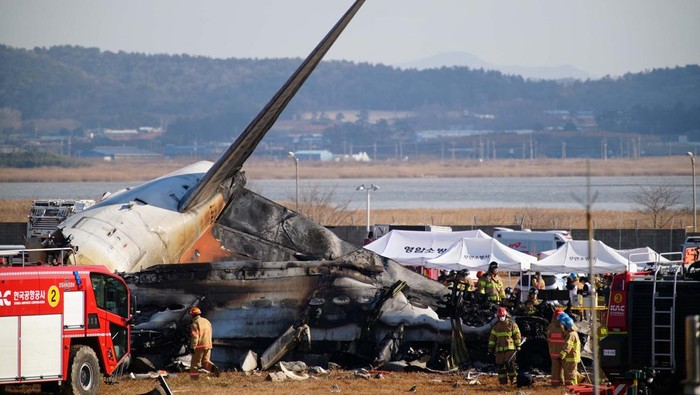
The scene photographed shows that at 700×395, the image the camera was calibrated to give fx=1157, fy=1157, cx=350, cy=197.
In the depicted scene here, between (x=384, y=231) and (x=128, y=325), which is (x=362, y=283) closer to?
(x=128, y=325)

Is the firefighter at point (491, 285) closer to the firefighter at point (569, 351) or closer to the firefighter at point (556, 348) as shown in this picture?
the firefighter at point (556, 348)

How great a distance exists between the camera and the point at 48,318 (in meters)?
21.9

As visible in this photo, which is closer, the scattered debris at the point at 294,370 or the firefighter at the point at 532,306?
the scattered debris at the point at 294,370

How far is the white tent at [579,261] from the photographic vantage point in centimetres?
4144

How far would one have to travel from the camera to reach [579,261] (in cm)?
4238

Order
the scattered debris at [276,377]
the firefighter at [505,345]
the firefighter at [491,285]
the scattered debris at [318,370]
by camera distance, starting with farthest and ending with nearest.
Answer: the firefighter at [491,285], the scattered debris at [318,370], the scattered debris at [276,377], the firefighter at [505,345]

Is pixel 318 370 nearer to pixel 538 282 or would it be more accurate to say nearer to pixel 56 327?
pixel 56 327

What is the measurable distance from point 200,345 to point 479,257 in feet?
60.3

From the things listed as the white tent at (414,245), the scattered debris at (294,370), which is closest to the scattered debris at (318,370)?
the scattered debris at (294,370)

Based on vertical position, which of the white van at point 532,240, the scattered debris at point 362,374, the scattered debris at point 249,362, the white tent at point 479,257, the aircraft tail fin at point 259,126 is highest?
the aircraft tail fin at point 259,126

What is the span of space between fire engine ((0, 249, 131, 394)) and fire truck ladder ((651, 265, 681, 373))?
35.1ft

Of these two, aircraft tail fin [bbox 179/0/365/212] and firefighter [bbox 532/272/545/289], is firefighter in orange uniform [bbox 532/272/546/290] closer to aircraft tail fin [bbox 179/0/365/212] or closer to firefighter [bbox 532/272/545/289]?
firefighter [bbox 532/272/545/289]

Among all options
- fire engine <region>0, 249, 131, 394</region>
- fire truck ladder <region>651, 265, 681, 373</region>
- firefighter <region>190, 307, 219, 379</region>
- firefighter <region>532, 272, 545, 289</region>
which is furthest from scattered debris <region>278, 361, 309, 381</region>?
firefighter <region>532, 272, 545, 289</region>

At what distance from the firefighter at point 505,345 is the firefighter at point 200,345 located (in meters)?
6.53
